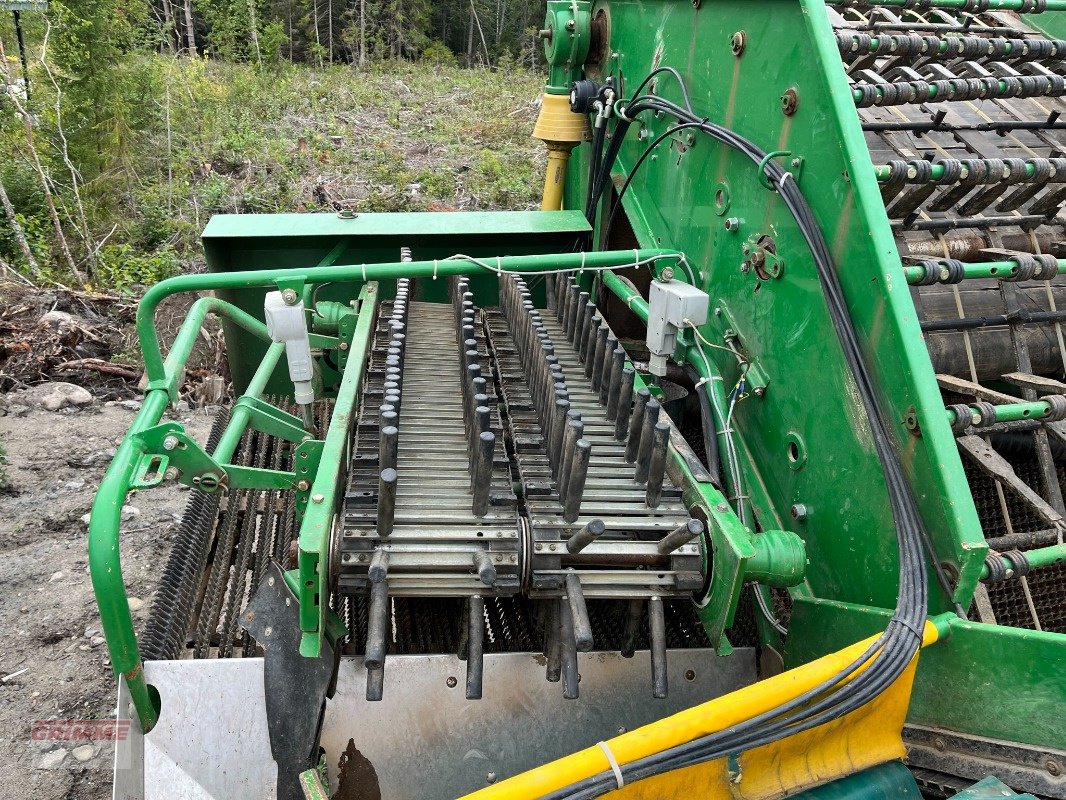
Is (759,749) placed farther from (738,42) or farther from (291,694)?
(738,42)

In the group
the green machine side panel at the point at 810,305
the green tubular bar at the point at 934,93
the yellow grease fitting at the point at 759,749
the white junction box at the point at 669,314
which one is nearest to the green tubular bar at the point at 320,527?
the yellow grease fitting at the point at 759,749

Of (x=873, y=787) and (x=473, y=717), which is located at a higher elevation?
(x=873, y=787)

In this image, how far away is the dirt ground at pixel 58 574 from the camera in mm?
3059

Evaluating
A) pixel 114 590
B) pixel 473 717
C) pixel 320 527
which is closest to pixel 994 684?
pixel 473 717

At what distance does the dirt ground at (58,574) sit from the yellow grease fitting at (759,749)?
7.39 feet

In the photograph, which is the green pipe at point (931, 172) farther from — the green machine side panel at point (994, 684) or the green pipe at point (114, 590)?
the green pipe at point (114, 590)

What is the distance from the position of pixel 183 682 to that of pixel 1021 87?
3.21 m

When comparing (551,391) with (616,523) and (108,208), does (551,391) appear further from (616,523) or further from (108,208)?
(108,208)

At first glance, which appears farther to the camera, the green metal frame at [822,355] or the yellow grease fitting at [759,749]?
the green metal frame at [822,355]

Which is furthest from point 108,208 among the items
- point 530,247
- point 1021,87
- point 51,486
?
point 1021,87

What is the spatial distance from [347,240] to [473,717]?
2608mm

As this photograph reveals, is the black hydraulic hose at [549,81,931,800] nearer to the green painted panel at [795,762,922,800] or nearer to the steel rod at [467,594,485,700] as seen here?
the green painted panel at [795,762,922,800]

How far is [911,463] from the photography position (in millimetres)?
2008

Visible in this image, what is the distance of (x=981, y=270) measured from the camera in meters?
2.29
